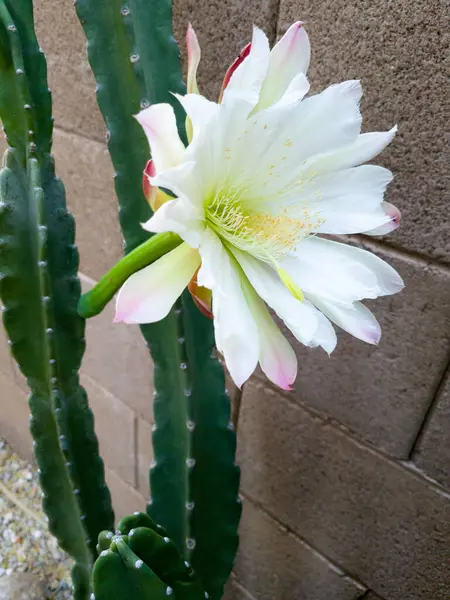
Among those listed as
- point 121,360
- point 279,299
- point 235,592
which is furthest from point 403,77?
point 235,592

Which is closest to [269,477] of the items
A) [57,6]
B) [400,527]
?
[400,527]

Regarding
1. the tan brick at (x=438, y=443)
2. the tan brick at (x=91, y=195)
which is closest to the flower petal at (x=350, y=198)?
the tan brick at (x=438, y=443)

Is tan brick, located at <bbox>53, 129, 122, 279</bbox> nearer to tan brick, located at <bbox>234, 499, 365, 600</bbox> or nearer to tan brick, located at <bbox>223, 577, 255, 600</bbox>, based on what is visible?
tan brick, located at <bbox>234, 499, 365, 600</bbox>

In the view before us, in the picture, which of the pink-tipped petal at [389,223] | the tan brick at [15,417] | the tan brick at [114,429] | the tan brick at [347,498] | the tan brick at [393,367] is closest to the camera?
the pink-tipped petal at [389,223]

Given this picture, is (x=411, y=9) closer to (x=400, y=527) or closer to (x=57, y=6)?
(x=57, y=6)

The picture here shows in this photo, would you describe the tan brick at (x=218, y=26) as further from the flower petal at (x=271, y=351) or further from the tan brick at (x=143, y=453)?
the tan brick at (x=143, y=453)

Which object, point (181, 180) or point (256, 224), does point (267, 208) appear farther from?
point (181, 180)
